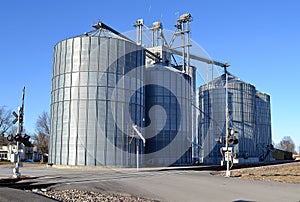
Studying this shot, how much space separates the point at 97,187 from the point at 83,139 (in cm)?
2583

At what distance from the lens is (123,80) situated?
157ft

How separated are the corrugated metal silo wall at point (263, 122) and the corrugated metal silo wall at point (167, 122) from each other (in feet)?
139

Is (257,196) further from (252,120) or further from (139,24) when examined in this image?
(252,120)

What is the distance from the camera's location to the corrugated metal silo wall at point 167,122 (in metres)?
55.7

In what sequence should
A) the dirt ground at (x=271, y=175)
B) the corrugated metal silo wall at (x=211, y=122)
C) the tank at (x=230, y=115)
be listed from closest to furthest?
the dirt ground at (x=271, y=175), the corrugated metal silo wall at (x=211, y=122), the tank at (x=230, y=115)

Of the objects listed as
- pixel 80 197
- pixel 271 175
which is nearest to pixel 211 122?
pixel 271 175

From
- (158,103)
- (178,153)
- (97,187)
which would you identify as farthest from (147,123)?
(97,187)

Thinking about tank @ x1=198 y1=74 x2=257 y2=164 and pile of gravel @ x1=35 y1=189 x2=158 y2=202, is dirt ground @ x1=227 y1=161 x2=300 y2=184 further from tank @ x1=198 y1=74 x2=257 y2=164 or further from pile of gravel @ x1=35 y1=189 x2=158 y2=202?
tank @ x1=198 y1=74 x2=257 y2=164

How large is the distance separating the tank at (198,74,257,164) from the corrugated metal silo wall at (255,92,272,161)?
10.6m

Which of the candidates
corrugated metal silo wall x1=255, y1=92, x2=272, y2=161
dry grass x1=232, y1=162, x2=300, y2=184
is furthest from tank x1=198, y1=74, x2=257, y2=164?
dry grass x1=232, y1=162, x2=300, y2=184

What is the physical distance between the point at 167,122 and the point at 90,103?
1666 centimetres

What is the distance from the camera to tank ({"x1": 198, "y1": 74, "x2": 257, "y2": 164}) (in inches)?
3217

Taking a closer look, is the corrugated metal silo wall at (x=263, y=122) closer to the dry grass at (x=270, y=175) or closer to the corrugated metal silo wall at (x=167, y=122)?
the corrugated metal silo wall at (x=167, y=122)

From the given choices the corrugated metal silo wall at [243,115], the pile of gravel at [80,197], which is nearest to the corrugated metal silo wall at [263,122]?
the corrugated metal silo wall at [243,115]
